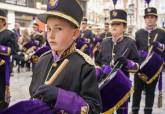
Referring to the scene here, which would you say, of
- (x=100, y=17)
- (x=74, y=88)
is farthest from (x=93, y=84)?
(x=100, y=17)

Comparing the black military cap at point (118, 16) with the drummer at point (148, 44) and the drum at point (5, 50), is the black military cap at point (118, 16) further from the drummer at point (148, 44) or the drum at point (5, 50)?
→ the drum at point (5, 50)

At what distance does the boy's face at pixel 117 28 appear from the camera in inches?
221

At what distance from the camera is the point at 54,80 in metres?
2.63

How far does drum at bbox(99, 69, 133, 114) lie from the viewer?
4789 mm

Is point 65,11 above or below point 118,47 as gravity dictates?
above

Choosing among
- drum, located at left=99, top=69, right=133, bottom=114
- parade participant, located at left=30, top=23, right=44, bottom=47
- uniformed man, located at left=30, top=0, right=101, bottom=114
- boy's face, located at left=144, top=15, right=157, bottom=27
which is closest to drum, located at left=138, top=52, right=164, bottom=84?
boy's face, located at left=144, top=15, right=157, bottom=27

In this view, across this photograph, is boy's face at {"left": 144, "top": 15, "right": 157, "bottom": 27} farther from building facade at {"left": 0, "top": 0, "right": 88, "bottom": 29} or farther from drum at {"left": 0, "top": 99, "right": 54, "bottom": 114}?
building facade at {"left": 0, "top": 0, "right": 88, "bottom": 29}

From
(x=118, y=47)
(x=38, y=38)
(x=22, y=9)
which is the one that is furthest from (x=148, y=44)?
(x=22, y=9)

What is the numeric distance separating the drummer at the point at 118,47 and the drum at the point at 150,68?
68cm

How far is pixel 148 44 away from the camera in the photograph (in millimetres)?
6988

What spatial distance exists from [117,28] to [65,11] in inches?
117

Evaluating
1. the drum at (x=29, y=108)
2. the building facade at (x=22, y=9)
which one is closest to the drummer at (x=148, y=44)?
the drum at (x=29, y=108)

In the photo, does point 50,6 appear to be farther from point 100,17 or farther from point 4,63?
point 100,17

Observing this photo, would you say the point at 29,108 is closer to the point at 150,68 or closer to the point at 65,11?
the point at 65,11
